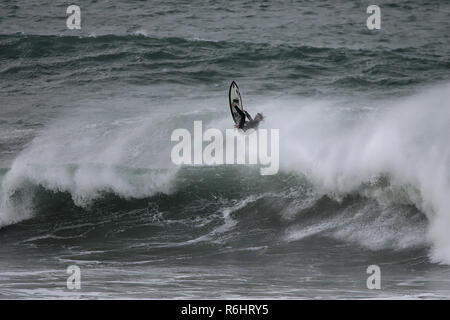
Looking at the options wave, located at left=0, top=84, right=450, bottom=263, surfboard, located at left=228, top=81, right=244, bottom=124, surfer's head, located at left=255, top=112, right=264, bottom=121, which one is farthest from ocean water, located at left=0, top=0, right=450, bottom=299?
surfer's head, located at left=255, top=112, right=264, bottom=121

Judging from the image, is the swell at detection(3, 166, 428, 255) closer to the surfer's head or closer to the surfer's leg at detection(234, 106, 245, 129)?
the surfer's leg at detection(234, 106, 245, 129)

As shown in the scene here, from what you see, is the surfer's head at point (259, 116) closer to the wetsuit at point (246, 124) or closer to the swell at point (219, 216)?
the wetsuit at point (246, 124)

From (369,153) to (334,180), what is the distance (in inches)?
36.0

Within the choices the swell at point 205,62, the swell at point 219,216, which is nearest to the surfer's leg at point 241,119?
the swell at point 219,216

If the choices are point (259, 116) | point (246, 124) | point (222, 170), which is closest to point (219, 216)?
point (222, 170)

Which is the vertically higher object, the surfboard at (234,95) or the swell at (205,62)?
the swell at (205,62)

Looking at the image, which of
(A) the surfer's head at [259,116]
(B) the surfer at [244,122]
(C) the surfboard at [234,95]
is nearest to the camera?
(A) the surfer's head at [259,116]

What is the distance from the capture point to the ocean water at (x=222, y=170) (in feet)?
44.1

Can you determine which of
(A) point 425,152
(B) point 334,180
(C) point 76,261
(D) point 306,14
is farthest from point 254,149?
(D) point 306,14

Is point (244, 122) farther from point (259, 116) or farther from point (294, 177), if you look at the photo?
point (294, 177)

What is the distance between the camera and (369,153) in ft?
53.5

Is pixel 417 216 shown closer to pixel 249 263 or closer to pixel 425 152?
pixel 425 152

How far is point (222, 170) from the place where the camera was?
707 inches

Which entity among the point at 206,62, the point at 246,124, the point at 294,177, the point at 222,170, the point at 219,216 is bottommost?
the point at 219,216
